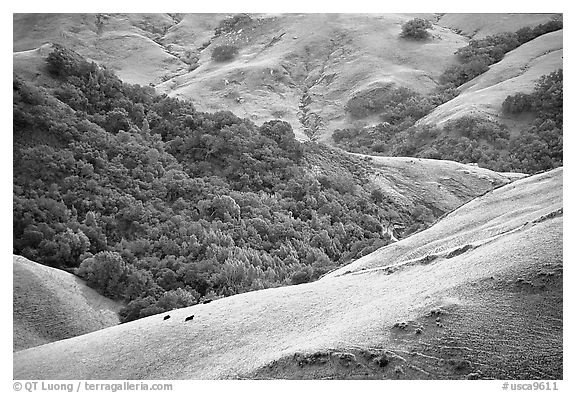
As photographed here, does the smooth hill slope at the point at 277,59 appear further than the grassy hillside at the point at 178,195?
Yes

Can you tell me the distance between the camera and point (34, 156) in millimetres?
15828

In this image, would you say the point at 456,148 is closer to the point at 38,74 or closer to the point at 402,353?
the point at 38,74

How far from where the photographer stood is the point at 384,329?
24.0 feet

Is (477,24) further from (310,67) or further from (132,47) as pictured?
(132,47)

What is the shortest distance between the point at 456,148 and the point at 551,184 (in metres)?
22.8

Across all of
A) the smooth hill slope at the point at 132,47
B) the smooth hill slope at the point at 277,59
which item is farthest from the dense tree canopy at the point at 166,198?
the smooth hill slope at the point at 132,47

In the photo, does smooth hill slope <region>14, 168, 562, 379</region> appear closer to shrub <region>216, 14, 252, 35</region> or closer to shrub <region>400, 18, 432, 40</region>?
shrub <region>400, 18, 432, 40</region>

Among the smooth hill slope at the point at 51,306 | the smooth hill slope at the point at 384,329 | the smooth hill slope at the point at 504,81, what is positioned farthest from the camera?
the smooth hill slope at the point at 504,81

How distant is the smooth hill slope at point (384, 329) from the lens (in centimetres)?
697

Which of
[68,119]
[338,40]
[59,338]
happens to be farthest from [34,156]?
[338,40]

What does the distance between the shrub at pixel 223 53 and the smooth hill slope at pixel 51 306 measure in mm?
41917

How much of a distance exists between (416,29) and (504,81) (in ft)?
40.1

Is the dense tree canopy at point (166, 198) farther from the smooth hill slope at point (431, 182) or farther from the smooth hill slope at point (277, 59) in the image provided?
the smooth hill slope at point (277, 59)

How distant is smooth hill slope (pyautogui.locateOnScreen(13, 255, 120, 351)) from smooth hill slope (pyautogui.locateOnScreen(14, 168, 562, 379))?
5.24ft
